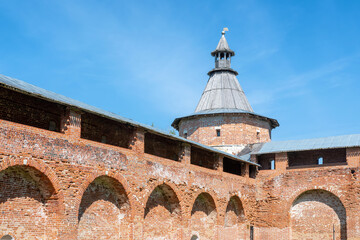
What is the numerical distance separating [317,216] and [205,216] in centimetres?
538

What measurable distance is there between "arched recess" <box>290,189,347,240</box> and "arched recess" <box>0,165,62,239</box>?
490 inches

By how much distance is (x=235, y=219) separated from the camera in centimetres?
2081

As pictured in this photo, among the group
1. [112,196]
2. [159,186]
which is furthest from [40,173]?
[159,186]

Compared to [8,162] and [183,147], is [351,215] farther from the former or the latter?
[8,162]

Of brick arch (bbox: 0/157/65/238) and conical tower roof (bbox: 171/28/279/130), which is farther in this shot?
conical tower roof (bbox: 171/28/279/130)

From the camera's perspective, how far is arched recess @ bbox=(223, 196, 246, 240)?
20359mm

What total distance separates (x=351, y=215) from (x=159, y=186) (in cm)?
868

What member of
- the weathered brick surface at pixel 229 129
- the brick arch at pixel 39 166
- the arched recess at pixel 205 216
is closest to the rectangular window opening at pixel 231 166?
the weathered brick surface at pixel 229 129

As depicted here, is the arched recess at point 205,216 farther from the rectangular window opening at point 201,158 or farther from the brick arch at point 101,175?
the brick arch at point 101,175

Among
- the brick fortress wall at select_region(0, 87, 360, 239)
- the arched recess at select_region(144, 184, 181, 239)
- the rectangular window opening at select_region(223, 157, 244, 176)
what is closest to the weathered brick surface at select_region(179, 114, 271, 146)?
the rectangular window opening at select_region(223, 157, 244, 176)

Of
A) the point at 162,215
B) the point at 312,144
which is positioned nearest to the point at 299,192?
the point at 312,144

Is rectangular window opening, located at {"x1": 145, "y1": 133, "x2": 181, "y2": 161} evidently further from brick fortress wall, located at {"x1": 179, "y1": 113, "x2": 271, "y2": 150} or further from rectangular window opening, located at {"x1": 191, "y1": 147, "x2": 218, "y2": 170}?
brick fortress wall, located at {"x1": 179, "y1": 113, "x2": 271, "y2": 150}

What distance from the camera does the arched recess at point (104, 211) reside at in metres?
13.5

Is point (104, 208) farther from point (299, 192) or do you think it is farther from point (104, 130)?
point (299, 192)
